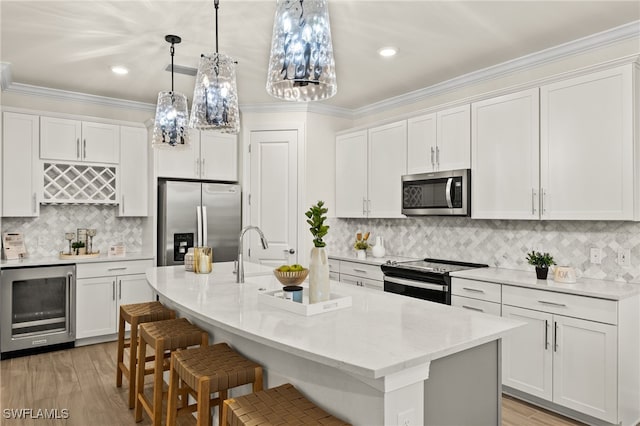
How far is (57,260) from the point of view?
427 centimetres

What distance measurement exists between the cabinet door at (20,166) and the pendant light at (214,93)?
2.59 m

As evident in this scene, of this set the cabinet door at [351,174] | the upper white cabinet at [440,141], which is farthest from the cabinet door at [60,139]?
the upper white cabinet at [440,141]

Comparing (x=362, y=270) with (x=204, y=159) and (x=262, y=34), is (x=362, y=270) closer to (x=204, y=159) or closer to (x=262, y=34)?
(x=204, y=159)

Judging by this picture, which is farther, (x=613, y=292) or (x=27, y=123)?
(x=27, y=123)

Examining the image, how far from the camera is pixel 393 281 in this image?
4.07m

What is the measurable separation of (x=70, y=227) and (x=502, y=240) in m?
4.48

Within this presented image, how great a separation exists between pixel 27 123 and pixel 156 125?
2044mm

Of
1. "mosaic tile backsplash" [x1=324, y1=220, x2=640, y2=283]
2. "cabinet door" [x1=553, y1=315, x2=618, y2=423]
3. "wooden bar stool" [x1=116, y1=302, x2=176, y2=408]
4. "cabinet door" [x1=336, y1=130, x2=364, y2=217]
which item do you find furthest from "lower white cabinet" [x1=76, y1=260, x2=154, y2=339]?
"cabinet door" [x1=553, y1=315, x2=618, y2=423]

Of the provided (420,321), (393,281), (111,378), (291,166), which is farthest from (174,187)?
(420,321)

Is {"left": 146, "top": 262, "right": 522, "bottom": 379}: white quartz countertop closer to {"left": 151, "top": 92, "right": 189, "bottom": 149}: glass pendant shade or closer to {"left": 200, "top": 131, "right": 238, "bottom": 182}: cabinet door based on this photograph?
{"left": 151, "top": 92, "right": 189, "bottom": 149}: glass pendant shade

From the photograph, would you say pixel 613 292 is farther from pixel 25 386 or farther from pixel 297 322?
pixel 25 386

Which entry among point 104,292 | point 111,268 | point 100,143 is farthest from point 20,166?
point 104,292

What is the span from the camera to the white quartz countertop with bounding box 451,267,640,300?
2701mm

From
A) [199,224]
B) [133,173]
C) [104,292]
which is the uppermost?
[133,173]
